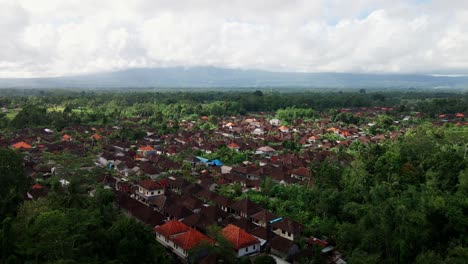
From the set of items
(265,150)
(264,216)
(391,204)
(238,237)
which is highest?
(391,204)

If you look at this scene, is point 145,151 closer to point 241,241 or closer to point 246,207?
point 246,207

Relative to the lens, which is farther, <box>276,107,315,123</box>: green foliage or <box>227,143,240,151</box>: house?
<box>276,107,315,123</box>: green foliage

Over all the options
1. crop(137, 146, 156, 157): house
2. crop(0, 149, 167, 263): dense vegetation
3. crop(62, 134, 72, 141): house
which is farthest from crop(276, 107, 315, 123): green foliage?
crop(0, 149, 167, 263): dense vegetation

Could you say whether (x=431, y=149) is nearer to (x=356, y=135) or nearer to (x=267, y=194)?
(x=267, y=194)

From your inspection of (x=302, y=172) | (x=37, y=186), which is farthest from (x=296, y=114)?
(x=37, y=186)

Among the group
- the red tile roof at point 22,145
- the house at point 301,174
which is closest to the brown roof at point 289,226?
the house at point 301,174

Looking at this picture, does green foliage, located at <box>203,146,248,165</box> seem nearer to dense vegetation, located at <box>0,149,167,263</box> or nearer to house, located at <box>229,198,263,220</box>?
house, located at <box>229,198,263,220</box>

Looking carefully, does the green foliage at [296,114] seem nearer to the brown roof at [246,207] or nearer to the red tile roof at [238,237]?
the brown roof at [246,207]
